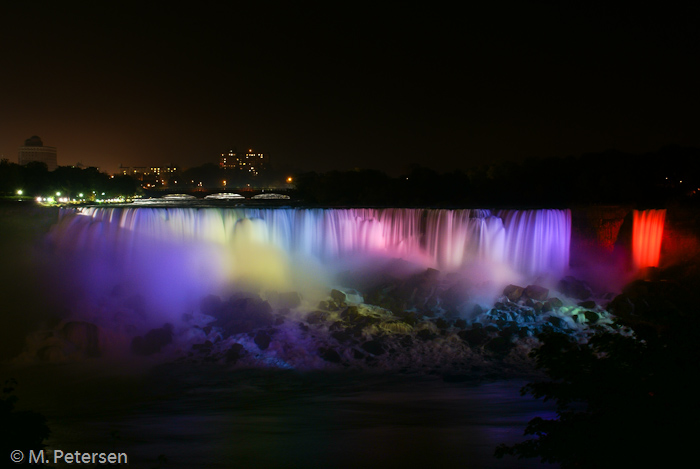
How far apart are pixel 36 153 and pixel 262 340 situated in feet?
326

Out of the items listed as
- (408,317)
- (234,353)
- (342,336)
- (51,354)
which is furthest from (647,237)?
(51,354)

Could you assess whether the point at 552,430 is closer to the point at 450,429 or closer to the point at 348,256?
the point at 450,429

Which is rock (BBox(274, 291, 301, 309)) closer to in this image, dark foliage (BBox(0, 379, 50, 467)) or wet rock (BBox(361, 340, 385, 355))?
wet rock (BBox(361, 340, 385, 355))

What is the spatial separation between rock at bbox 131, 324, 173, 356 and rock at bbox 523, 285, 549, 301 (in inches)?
568

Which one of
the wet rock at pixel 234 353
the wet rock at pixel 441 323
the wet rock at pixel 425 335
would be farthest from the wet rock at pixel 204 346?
the wet rock at pixel 441 323

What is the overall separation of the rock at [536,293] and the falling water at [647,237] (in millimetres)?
6291

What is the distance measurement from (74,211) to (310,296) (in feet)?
39.7

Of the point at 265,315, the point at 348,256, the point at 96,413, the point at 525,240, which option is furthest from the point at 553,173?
the point at 96,413

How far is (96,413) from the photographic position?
1212 cm

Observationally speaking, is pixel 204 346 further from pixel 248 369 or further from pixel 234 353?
pixel 248 369

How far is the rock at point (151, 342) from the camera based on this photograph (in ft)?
55.1

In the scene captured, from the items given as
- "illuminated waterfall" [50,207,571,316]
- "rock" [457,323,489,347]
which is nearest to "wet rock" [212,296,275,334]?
"illuminated waterfall" [50,207,571,316]

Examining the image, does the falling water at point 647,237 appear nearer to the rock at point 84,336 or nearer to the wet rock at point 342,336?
the wet rock at point 342,336

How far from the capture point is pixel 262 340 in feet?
56.9
